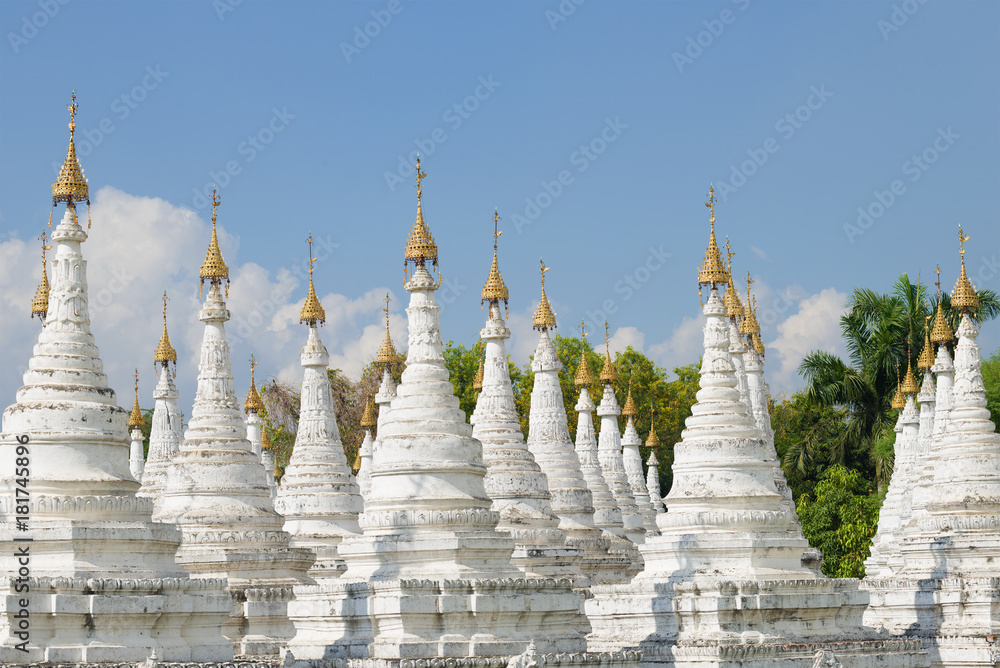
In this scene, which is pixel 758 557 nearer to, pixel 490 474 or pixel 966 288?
pixel 490 474

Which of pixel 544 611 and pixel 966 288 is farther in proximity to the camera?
pixel 966 288

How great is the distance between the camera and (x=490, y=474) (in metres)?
34.4

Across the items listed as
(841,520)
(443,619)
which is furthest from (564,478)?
(841,520)

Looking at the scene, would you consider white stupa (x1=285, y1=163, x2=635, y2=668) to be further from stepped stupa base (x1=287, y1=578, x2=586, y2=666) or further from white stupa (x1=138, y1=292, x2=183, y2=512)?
white stupa (x1=138, y1=292, x2=183, y2=512)

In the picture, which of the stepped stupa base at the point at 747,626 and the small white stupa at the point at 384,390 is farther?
the small white stupa at the point at 384,390

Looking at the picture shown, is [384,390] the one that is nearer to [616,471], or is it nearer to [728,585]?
[616,471]

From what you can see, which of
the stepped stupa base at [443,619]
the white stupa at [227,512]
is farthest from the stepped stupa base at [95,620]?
the white stupa at [227,512]

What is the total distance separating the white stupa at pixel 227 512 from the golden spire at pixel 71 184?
26.3 feet

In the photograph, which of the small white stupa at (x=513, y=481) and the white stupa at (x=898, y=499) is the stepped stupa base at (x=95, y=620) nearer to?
the small white stupa at (x=513, y=481)

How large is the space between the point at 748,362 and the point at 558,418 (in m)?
6.35

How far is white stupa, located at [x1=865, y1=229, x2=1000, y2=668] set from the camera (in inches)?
1308

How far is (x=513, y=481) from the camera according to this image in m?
34.5

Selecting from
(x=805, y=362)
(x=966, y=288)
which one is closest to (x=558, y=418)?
(x=966, y=288)

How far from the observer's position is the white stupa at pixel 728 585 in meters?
27.6
